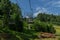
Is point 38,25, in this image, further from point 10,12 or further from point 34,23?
point 10,12

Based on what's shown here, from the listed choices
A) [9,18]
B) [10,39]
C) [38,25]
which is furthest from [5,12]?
[10,39]

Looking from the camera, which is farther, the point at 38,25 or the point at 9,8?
the point at 9,8

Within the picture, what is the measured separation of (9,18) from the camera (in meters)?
28.9

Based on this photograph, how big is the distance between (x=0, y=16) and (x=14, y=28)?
14.6ft

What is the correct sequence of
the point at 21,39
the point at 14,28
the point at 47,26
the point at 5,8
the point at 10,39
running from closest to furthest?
the point at 21,39
the point at 10,39
the point at 14,28
the point at 47,26
the point at 5,8

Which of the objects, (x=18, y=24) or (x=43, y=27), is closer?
(x=18, y=24)

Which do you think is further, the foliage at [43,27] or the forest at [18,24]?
the foliage at [43,27]

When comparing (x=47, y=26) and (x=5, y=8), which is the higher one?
(x=5, y=8)

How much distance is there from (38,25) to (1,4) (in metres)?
6.04

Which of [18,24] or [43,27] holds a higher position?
[18,24]

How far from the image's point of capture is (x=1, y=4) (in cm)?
3106

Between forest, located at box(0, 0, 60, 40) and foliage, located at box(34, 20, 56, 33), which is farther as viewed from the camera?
foliage, located at box(34, 20, 56, 33)

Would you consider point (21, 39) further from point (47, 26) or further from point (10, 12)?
point (10, 12)

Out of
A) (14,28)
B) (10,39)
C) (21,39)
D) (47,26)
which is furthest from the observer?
(47,26)
